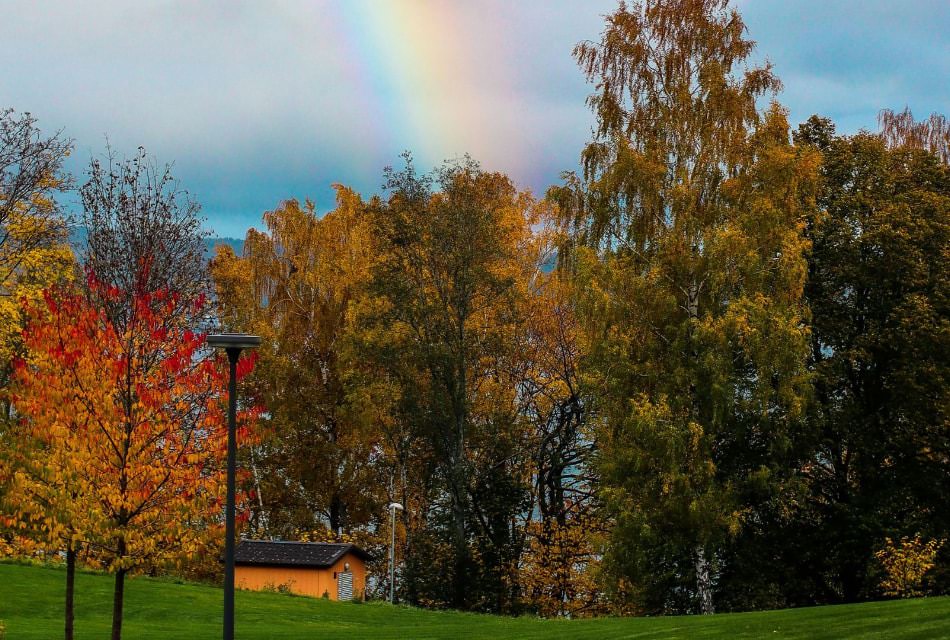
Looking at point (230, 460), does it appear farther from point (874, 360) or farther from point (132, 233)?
point (874, 360)

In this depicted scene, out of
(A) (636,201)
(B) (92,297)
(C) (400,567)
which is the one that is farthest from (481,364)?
(B) (92,297)

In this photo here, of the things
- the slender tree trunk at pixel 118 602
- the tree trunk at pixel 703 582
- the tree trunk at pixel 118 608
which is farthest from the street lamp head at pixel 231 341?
the tree trunk at pixel 703 582

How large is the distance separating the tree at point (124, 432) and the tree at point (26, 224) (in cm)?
977

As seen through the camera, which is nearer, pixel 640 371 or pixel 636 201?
pixel 640 371

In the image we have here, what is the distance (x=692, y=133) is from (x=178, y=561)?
22.2m

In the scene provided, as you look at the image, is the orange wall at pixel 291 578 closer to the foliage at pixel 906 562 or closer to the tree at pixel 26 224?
the tree at pixel 26 224

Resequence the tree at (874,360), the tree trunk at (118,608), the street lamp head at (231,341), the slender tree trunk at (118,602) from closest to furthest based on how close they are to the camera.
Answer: the street lamp head at (231,341)
the slender tree trunk at (118,602)
the tree trunk at (118,608)
the tree at (874,360)

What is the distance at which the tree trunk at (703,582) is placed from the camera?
30.3m

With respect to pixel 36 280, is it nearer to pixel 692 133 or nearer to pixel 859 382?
pixel 692 133

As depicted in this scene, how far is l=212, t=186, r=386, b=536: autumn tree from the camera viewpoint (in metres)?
49.2

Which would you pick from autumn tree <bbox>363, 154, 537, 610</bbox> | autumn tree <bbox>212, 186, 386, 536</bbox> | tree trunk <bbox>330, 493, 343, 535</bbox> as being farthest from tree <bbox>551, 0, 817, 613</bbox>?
tree trunk <bbox>330, 493, 343, 535</bbox>

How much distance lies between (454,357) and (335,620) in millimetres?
13610

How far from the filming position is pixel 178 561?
1858cm

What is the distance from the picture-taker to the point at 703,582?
3050cm
